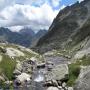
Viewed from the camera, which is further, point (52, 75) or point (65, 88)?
point (52, 75)

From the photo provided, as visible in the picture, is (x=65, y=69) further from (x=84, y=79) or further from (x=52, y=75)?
(x=84, y=79)

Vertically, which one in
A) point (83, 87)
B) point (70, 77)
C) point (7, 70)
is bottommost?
point (83, 87)

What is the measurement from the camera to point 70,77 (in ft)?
204

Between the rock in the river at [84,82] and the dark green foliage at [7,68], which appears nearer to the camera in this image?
the rock in the river at [84,82]

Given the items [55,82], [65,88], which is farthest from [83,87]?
[55,82]

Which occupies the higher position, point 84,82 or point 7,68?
point 7,68

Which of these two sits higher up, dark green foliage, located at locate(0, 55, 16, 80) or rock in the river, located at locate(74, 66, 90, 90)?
dark green foliage, located at locate(0, 55, 16, 80)

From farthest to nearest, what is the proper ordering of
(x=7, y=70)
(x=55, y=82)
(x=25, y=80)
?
1. (x=7, y=70)
2. (x=25, y=80)
3. (x=55, y=82)

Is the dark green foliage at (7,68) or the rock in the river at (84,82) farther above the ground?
the dark green foliage at (7,68)

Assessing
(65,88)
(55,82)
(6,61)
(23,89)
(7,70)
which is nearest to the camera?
(65,88)

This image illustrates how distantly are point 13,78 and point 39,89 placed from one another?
22041mm

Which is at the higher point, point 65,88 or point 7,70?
point 7,70

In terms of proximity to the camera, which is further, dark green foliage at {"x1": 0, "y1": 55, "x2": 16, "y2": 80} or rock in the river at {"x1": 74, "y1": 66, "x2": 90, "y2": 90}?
dark green foliage at {"x1": 0, "y1": 55, "x2": 16, "y2": 80}

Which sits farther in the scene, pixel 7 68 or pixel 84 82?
pixel 7 68
